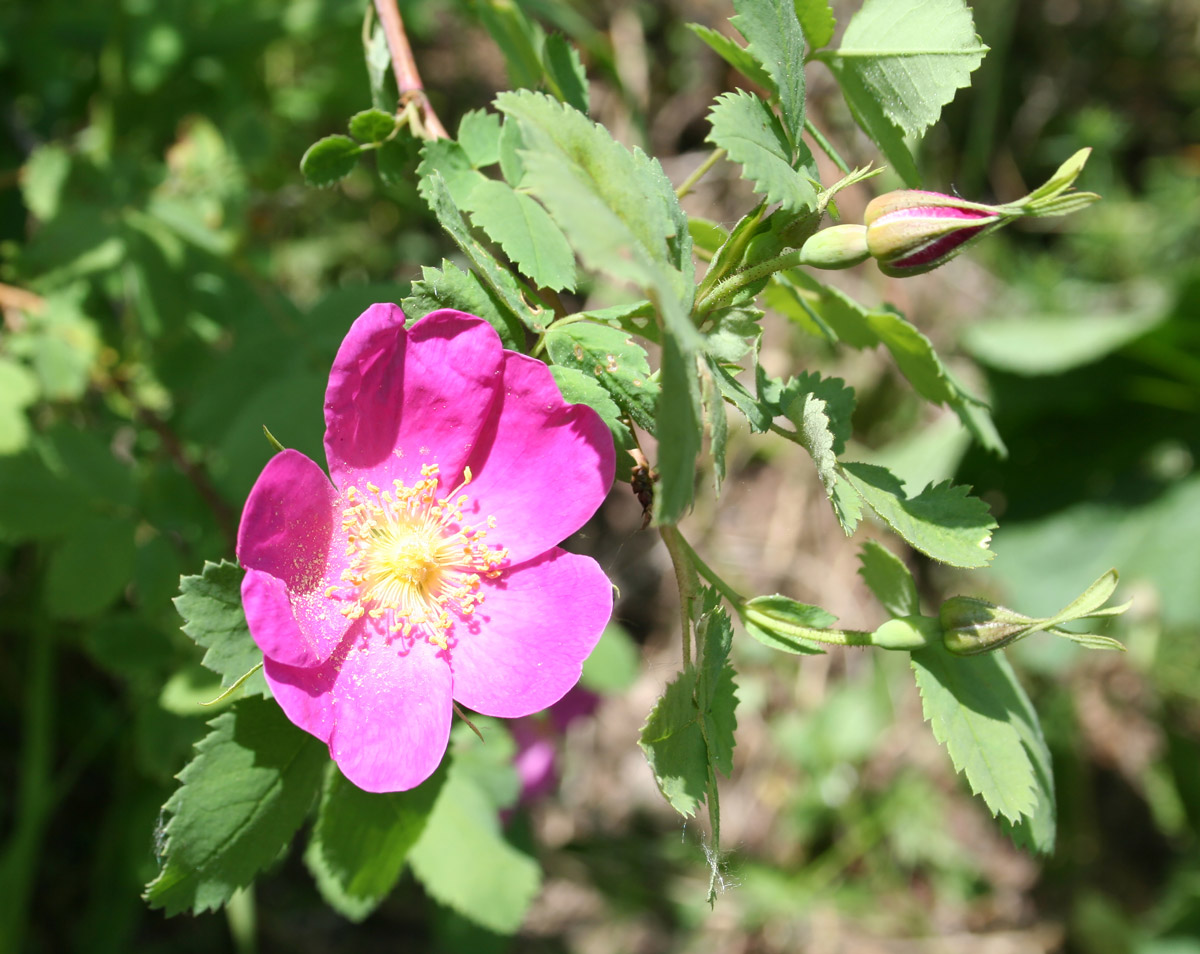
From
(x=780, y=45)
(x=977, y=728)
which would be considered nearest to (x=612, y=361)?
(x=780, y=45)

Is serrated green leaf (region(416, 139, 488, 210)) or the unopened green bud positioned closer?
the unopened green bud

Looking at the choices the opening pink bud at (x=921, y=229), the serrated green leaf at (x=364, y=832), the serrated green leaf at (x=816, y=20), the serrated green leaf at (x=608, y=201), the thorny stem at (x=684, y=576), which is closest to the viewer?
the serrated green leaf at (x=608, y=201)

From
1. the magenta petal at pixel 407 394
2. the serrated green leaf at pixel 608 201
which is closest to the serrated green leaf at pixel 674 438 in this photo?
the serrated green leaf at pixel 608 201

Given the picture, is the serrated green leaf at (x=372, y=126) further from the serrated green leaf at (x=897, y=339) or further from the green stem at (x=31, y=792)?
the green stem at (x=31, y=792)

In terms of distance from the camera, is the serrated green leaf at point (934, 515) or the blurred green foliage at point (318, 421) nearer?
the serrated green leaf at point (934, 515)

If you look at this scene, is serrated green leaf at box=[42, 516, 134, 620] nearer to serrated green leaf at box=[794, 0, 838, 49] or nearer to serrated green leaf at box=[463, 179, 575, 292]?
serrated green leaf at box=[463, 179, 575, 292]

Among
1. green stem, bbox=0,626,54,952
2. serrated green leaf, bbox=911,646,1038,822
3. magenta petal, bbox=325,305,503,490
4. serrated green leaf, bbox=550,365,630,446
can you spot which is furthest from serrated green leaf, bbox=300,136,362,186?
green stem, bbox=0,626,54,952

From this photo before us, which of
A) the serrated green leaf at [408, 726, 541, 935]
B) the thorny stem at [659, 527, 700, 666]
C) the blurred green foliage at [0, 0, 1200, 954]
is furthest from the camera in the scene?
the blurred green foliage at [0, 0, 1200, 954]
